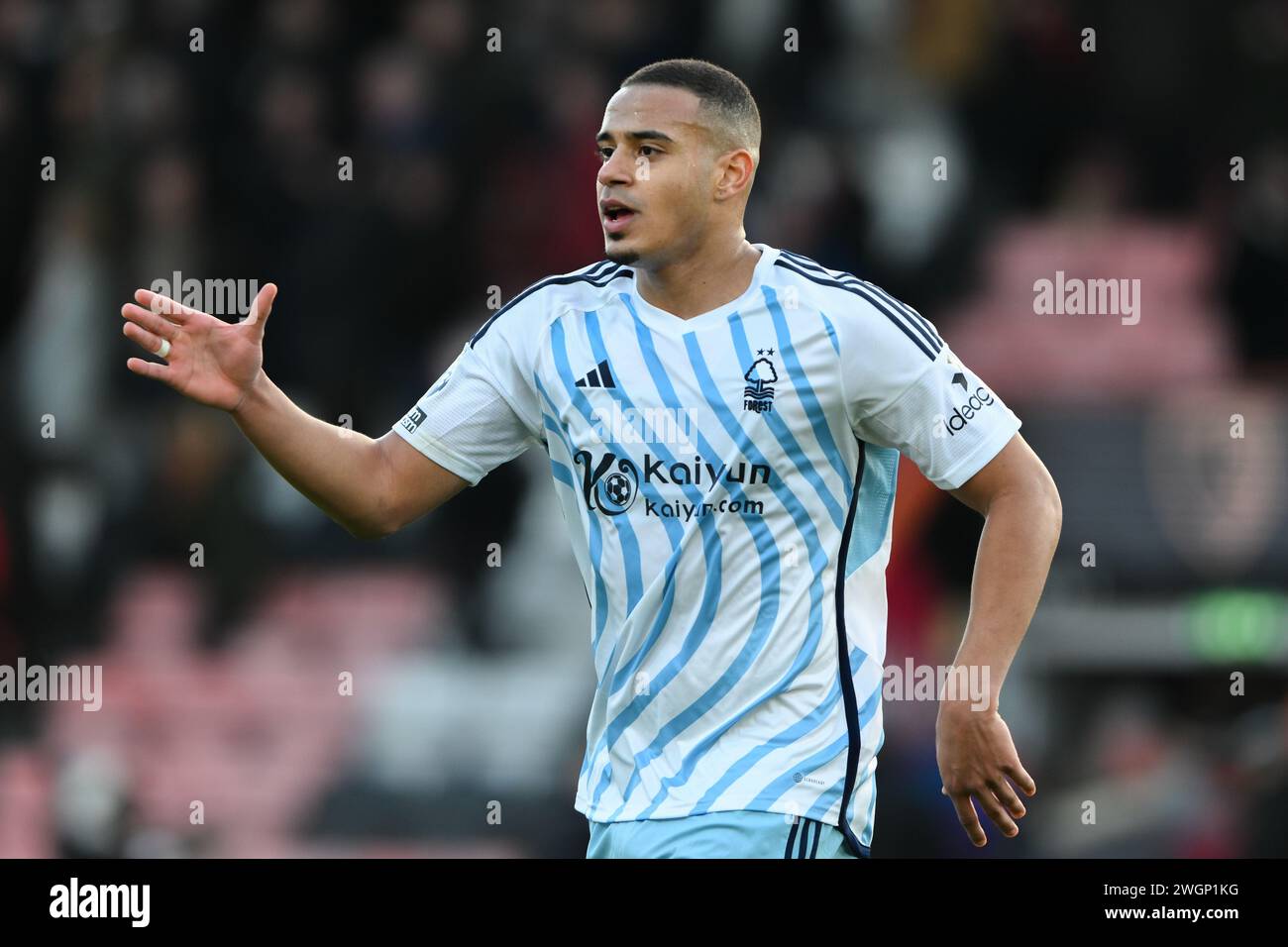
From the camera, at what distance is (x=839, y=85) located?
11.7 m

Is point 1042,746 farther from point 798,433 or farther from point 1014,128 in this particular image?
point 798,433

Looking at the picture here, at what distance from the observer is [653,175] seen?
16.8 feet

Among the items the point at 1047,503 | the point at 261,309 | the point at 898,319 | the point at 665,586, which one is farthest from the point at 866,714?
the point at 261,309

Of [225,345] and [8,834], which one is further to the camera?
[8,834]

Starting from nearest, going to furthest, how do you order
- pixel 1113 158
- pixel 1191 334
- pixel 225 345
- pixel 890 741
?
1. pixel 225 345
2. pixel 890 741
3. pixel 1191 334
4. pixel 1113 158

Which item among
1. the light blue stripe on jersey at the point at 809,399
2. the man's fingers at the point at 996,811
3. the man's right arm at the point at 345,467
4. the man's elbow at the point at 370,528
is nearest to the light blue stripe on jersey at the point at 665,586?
the light blue stripe on jersey at the point at 809,399

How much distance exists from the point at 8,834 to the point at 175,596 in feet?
5.25

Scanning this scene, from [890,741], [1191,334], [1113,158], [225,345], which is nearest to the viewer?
[225,345]

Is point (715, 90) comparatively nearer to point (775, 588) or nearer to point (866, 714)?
point (775, 588)

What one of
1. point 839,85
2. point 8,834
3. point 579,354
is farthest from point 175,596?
point 579,354

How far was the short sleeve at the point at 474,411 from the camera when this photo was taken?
5219 millimetres

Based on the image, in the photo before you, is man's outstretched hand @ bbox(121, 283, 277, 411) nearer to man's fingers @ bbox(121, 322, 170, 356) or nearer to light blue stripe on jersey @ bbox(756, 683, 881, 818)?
man's fingers @ bbox(121, 322, 170, 356)

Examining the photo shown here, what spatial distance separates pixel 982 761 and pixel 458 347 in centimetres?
686

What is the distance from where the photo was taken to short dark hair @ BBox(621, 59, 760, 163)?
17.2ft
